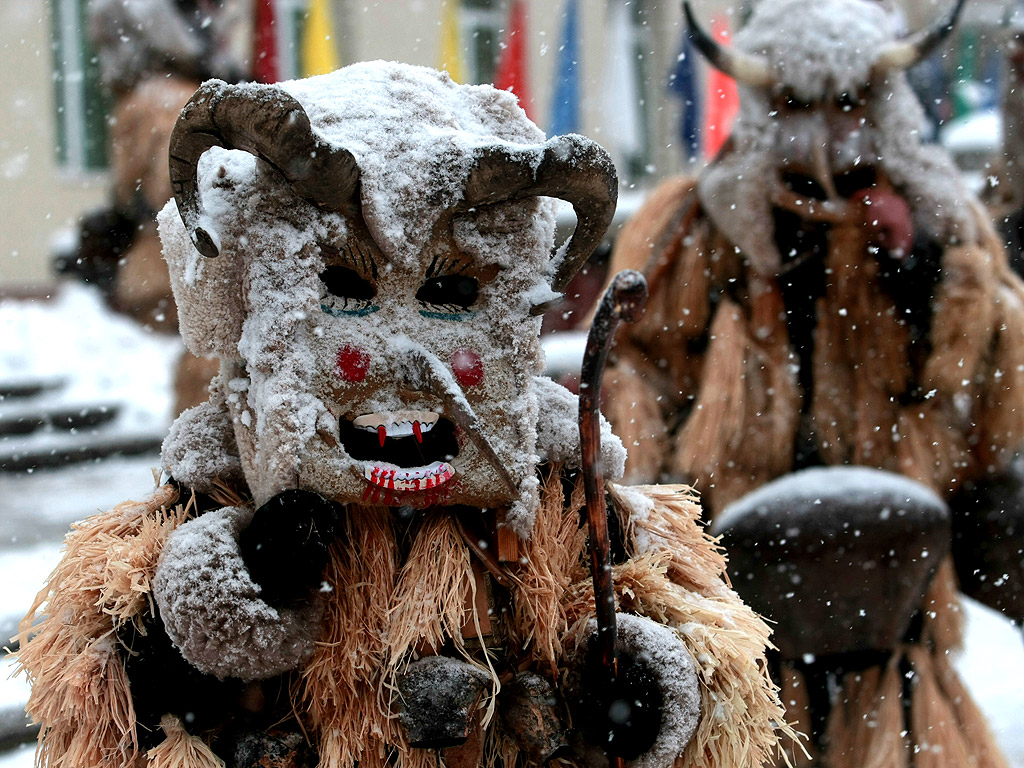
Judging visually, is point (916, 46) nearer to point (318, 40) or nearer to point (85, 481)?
point (318, 40)

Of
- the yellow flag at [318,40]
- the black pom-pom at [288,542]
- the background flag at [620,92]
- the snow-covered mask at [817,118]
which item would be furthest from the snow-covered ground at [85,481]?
the background flag at [620,92]

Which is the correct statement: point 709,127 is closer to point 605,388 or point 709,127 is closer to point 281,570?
point 605,388

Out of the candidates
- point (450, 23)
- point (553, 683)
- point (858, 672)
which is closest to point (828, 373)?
point (858, 672)

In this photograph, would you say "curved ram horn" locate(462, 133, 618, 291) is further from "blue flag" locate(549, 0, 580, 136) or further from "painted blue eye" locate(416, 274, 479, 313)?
"blue flag" locate(549, 0, 580, 136)

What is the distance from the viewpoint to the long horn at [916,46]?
2.20 metres

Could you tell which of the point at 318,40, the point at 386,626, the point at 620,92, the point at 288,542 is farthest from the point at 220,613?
the point at 620,92

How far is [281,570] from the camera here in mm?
1184

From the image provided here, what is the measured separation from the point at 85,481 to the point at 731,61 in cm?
438

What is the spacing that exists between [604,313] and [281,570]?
47 cm

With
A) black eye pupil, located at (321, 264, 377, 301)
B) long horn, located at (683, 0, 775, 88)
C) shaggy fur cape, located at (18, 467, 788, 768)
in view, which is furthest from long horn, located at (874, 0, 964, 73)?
black eye pupil, located at (321, 264, 377, 301)

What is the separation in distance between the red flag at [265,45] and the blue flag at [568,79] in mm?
1367

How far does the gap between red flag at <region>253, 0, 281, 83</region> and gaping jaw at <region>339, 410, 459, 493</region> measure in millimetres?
3476

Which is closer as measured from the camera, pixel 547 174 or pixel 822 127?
pixel 547 174

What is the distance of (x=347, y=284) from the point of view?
1.27 metres
